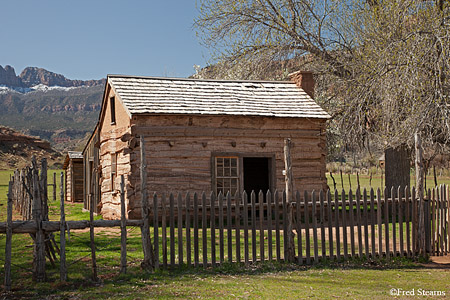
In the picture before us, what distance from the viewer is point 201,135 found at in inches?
640

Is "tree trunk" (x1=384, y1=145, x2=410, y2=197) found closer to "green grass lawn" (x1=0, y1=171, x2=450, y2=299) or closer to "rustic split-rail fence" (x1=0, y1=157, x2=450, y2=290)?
"rustic split-rail fence" (x1=0, y1=157, x2=450, y2=290)

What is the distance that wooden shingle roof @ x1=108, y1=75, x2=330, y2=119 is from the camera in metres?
16.2

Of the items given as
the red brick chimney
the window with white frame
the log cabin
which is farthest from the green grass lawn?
the red brick chimney

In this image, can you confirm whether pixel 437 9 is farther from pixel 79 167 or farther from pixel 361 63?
pixel 79 167

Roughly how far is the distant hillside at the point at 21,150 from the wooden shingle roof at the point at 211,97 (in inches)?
2575

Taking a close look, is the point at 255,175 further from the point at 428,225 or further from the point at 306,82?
the point at 428,225

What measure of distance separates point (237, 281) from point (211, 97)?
1041 centimetres

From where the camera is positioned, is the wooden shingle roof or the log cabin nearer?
the log cabin

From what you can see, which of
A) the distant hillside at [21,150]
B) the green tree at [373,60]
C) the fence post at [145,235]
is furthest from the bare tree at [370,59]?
the distant hillside at [21,150]

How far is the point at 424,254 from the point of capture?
403 inches

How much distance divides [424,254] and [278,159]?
7344 mm

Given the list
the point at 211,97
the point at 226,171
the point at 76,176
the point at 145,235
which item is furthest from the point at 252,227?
the point at 76,176

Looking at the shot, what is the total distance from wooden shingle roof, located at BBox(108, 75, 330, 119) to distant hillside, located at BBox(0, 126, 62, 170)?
65.4 m

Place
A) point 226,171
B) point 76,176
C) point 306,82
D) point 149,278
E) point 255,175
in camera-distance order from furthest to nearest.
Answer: point 76,176 < point 255,175 < point 306,82 < point 226,171 < point 149,278
